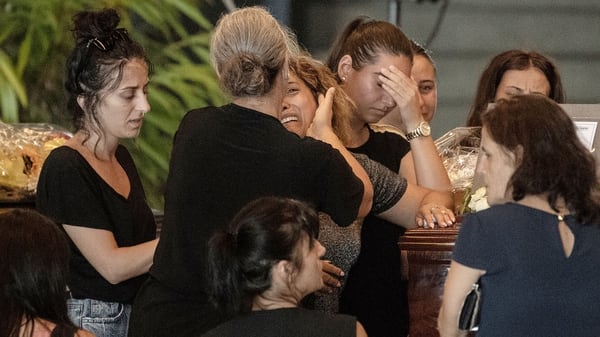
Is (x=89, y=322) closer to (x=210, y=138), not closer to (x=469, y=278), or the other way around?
(x=210, y=138)

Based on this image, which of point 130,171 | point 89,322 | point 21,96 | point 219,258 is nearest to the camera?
point 219,258

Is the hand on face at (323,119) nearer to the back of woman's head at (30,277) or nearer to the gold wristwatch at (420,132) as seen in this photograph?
the gold wristwatch at (420,132)

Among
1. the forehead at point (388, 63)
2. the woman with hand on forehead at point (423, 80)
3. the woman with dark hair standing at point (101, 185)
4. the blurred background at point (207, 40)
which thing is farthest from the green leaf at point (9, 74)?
the forehead at point (388, 63)

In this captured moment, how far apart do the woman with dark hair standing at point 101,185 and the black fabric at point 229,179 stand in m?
0.30

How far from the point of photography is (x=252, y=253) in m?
2.67

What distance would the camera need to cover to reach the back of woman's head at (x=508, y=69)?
375cm

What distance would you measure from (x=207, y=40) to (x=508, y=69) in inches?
73.5

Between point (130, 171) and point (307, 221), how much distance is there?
86 centimetres

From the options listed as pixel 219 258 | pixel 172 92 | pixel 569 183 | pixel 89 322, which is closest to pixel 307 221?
pixel 219 258

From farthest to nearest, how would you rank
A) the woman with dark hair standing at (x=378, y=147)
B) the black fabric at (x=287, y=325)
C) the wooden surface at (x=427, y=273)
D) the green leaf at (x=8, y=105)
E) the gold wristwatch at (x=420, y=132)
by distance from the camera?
1. the green leaf at (x=8, y=105)
2. the woman with dark hair standing at (x=378, y=147)
3. the gold wristwatch at (x=420, y=132)
4. the wooden surface at (x=427, y=273)
5. the black fabric at (x=287, y=325)

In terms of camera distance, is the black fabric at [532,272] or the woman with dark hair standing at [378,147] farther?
the woman with dark hair standing at [378,147]

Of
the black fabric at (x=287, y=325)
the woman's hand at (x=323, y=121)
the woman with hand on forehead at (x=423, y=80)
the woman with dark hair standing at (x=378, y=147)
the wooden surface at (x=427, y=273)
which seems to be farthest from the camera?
the woman with hand on forehead at (x=423, y=80)

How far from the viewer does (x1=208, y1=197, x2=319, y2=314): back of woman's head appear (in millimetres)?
2670

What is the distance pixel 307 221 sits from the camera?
2.71 metres
